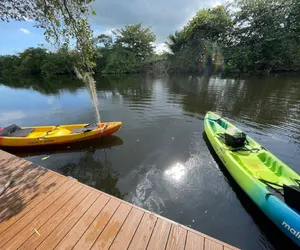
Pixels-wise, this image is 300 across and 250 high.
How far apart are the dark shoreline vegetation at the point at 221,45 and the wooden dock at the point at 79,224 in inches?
616

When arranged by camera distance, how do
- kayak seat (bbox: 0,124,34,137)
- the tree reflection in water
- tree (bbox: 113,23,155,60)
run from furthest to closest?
tree (bbox: 113,23,155,60) < kayak seat (bbox: 0,124,34,137) < the tree reflection in water

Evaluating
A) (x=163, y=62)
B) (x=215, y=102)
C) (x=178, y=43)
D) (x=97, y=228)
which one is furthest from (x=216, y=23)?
(x=97, y=228)

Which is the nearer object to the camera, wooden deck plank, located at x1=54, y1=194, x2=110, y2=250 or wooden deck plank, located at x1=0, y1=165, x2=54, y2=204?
wooden deck plank, located at x1=54, y1=194, x2=110, y2=250

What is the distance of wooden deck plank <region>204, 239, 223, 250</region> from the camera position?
1.99 meters

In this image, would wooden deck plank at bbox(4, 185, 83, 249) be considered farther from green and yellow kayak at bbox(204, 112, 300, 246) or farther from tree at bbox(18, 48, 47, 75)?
tree at bbox(18, 48, 47, 75)

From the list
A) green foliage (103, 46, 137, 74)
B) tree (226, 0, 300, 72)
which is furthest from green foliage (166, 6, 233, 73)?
green foliage (103, 46, 137, 74)

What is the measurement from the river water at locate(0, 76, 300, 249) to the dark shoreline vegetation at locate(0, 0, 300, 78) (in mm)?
10120

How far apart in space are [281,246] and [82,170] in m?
4.70

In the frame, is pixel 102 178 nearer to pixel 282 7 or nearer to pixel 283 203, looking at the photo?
pixel 283 203

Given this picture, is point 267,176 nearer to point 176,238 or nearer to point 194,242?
point 194,242

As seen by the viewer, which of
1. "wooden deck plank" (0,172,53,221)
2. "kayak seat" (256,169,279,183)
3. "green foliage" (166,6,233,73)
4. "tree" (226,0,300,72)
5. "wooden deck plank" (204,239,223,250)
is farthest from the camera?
"green foliage" (166,6,233,73)

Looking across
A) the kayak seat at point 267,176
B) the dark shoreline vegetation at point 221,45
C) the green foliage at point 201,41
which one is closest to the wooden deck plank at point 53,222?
the kayak seat at point 267,176

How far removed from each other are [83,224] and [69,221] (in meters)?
0.22

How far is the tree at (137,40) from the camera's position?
31.6m
